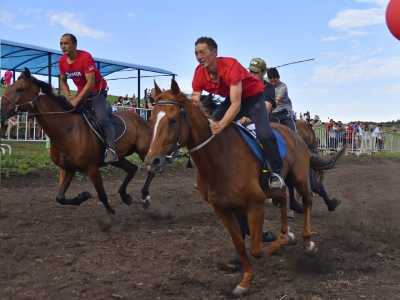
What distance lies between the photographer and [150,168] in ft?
15.4

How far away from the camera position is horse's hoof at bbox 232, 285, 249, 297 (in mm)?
5262

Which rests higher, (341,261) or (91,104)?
(91,104)

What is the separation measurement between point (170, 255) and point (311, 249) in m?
1.72

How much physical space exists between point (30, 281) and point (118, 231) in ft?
8.33

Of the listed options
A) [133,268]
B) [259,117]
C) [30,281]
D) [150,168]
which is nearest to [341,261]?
[259,117]

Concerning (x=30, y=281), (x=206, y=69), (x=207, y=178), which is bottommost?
(x=30, y=281)

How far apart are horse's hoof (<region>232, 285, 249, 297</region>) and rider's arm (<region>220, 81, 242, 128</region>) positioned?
5.06 ft

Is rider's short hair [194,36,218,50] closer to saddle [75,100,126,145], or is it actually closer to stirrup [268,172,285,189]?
stirrup [268,172,285,189]

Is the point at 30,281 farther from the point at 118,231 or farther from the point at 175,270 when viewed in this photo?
the point at 118,231

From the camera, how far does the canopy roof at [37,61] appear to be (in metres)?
20.6

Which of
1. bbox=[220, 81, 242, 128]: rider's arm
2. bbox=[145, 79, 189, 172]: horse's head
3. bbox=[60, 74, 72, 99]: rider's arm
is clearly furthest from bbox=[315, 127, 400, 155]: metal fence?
bbox=[145, 79, 189, 172]: horse's head

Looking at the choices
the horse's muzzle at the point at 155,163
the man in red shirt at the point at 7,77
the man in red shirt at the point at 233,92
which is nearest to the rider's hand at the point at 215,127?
the man in red shirt at the point at 233,92

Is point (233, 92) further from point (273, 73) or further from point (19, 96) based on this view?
point (19, 96)

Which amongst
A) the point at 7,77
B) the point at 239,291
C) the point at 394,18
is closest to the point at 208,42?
the point at 239,291
